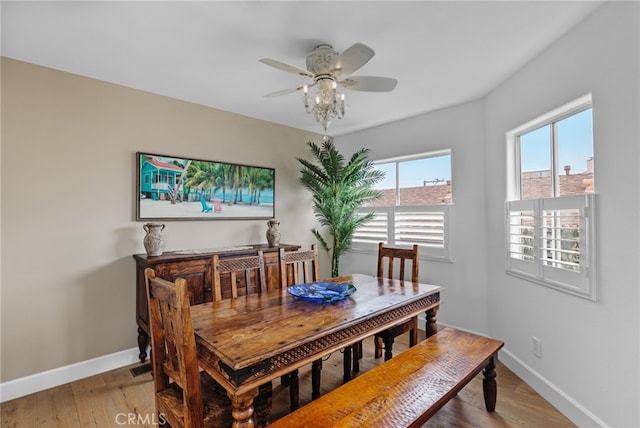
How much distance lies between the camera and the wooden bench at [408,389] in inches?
53.2

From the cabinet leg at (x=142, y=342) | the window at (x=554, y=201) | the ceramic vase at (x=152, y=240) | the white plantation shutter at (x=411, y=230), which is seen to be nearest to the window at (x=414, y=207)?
the white plantation shutter at (x=411, y=230)

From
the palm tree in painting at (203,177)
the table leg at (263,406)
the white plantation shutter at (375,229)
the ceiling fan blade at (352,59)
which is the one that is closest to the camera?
the table leg at (263,406)

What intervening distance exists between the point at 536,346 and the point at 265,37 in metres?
3.14

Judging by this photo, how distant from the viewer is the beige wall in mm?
2416

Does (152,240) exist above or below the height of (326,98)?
below

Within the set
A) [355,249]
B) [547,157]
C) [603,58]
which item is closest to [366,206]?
[355,249]

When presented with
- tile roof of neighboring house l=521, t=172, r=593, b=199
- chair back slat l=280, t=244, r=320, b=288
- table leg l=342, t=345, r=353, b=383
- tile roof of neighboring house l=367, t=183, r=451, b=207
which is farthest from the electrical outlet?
chair back slat l=280, t=244, r=320, b=288

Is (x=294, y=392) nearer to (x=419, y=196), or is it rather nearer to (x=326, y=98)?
(x=326, y=98)

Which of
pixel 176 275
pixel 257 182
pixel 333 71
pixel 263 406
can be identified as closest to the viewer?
pixel 263 406

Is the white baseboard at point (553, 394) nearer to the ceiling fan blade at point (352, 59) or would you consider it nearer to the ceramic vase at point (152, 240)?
the ceiling fan blade at point (352, 59)

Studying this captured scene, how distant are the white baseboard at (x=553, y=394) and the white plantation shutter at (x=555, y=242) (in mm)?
733

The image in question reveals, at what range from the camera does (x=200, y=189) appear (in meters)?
3.40

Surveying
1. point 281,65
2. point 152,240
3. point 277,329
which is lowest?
point 277,329

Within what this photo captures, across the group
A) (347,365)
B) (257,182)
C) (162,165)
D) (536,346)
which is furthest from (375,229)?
(162,165)
